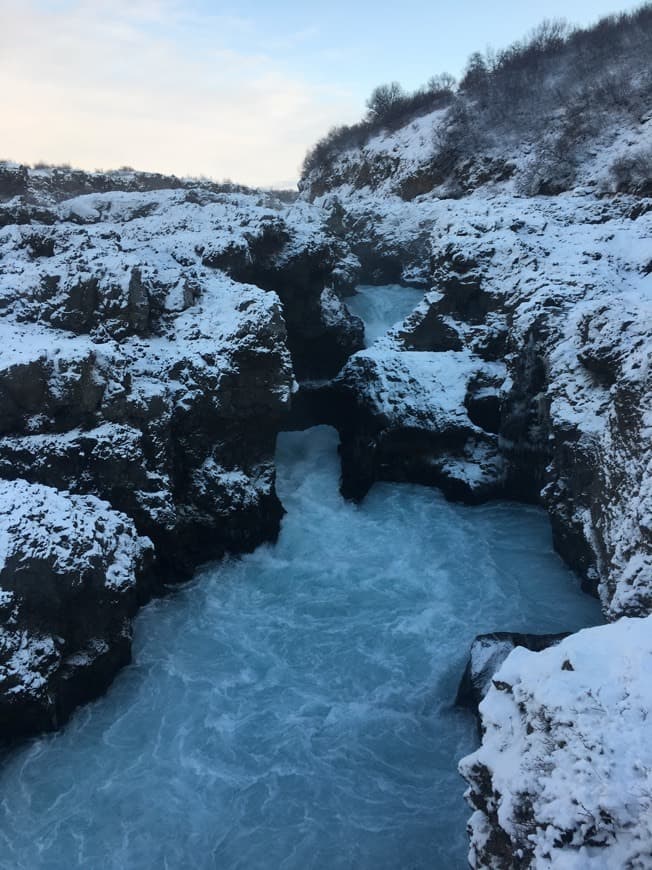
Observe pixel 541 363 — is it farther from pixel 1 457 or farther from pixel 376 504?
pixel 1 457

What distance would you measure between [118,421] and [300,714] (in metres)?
8.12

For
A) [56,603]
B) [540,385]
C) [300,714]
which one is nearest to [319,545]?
[300,714]

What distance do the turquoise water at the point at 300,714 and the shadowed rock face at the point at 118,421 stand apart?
114cm

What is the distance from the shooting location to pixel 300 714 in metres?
12.5

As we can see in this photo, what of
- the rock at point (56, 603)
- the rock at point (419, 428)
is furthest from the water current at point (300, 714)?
the rock at point (419, 428)

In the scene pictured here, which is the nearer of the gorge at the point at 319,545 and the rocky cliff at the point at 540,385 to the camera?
the rocky cliff at the point at 540,385

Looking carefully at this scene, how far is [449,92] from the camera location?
5044cm

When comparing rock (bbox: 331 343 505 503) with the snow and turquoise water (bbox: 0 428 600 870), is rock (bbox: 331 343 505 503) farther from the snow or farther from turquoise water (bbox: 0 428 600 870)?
turquoise water (bbox: 0 428 600 870)

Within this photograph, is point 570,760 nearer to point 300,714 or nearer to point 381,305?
point 300,714

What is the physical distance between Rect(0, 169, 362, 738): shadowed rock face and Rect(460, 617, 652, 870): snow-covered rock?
8.61 m

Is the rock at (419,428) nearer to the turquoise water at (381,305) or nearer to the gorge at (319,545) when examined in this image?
the gorge at (319,545)

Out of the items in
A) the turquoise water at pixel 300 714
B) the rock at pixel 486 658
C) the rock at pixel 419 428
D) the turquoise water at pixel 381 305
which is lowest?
the turquoise water at pixel 300 714

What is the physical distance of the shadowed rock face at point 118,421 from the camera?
12328 mm

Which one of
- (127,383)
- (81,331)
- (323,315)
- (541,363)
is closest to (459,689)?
(541,363)
